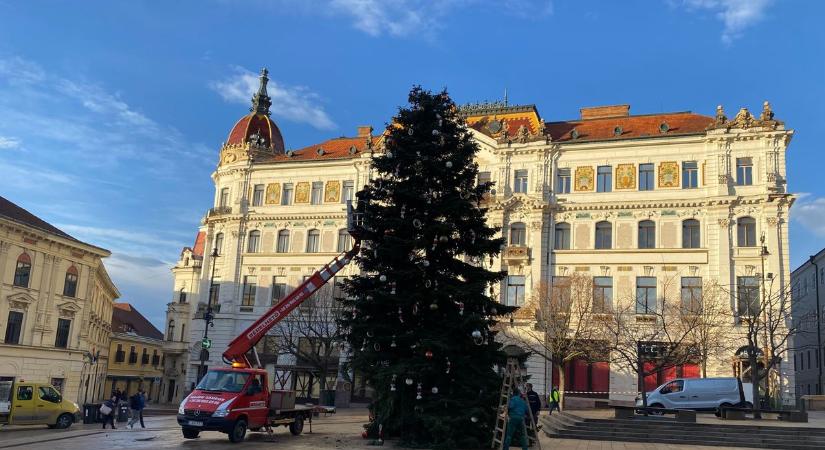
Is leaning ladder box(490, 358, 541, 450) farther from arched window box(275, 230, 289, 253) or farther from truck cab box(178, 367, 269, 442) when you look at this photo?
arched window box(275, 230, 289, 253)

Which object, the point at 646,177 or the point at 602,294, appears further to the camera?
the point at 646,177

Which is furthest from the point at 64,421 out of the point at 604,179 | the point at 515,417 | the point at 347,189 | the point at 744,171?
the point at 744,171

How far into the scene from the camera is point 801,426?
76.1 feet

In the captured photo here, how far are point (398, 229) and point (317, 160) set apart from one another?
117 ft

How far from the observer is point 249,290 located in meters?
55.5

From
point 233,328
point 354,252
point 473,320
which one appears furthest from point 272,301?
point 473,320

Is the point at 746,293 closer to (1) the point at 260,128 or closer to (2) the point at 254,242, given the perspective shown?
(2) the point at 254,242

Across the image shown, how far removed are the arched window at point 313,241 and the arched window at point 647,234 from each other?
2349 centimetres

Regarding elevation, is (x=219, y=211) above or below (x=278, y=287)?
above

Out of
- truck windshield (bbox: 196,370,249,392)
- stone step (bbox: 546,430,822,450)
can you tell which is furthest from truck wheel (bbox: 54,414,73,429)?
stone step (bbox: 546,430,822,450)

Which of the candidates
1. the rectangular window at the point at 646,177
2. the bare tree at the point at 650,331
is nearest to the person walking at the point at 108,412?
the bare tree at the point at 650,331

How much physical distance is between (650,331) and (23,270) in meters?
38.8

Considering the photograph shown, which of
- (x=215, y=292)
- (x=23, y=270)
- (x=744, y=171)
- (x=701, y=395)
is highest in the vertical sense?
(x=744, y=171)

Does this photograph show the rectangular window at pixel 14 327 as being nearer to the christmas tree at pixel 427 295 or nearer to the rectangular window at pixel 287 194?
the rectangular window at pixel 287 194
